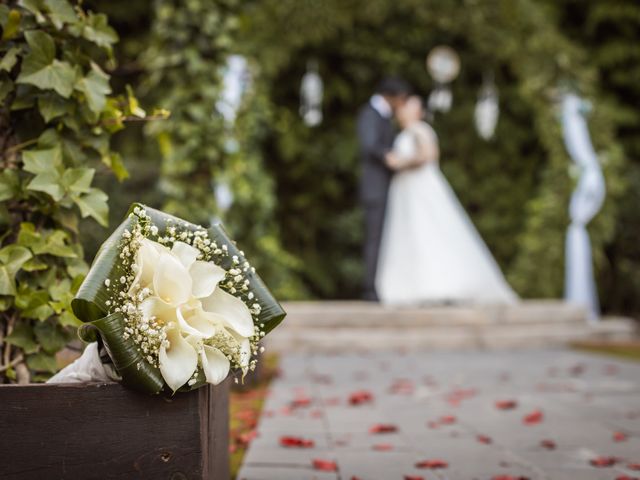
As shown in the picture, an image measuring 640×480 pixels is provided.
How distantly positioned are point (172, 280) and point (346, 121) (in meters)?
11.0

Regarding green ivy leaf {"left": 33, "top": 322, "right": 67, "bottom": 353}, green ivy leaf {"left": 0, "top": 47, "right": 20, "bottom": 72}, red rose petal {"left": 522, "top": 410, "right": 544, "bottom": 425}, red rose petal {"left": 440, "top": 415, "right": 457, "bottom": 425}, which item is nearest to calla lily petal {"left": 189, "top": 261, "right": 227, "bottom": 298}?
green ivy leaf {"left": 33, "top": 322, "right": 67, "bottom": 353}

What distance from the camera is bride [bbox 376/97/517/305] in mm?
8164

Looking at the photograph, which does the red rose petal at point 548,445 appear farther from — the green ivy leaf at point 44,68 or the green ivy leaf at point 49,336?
the green ivy leaf at point 44,68

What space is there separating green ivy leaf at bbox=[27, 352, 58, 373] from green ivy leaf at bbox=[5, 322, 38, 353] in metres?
0.03

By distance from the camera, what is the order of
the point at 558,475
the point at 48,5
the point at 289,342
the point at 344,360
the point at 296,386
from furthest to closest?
the point at 289,342 < the point at 344,360 < the point at 296,386 < the point at 558,475 < the point at 48,5

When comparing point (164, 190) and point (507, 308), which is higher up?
point (164, 190)

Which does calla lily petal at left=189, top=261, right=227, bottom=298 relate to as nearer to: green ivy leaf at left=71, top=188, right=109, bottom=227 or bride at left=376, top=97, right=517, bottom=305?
green ivy leaf at left=71, top=188, right=109, bottom=227

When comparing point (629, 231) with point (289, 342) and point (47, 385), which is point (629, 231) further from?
point (47, 385)

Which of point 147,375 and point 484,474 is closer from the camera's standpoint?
point 147,375

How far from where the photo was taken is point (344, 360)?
6523 millimetres

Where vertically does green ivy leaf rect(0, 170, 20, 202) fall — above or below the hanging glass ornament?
below

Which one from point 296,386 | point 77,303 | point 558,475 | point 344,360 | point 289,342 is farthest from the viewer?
point 289,342

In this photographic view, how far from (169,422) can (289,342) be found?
18.9ft

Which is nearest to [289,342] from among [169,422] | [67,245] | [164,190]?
[164,190]
